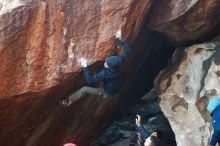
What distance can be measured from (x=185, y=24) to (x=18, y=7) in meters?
4.70

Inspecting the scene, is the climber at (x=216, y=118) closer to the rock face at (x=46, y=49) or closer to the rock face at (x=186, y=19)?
the rock face at (x=46, y=49)

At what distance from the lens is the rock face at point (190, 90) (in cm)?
1068

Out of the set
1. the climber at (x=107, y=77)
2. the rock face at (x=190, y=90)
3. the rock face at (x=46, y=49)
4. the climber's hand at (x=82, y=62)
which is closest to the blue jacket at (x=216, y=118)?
the rock face at (x=190, y=90)

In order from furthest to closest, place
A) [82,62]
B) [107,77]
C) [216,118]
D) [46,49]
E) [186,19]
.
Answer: [186,19] < [107,77] < [82,62] < [46,49] < [216,118]

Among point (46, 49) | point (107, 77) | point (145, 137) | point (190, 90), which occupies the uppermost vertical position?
A: point (46, 49)

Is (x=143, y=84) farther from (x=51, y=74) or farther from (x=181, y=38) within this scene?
(x=51, y=74)

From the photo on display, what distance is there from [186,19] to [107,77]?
2.80 metres

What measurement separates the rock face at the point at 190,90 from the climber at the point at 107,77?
5.49 ft

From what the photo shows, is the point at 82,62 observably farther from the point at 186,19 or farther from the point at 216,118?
the point at 216,118

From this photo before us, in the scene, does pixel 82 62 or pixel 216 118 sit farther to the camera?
pixel 82 62

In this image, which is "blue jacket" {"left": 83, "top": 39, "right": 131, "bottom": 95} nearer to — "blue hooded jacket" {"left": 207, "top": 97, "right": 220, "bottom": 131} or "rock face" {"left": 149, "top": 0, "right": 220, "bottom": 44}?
"rock face" {"left": 149, "top": 0, "right": 220, "bottom": 44}

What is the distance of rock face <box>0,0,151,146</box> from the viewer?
30.7 ft

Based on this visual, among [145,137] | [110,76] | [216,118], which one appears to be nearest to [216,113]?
[216,118]

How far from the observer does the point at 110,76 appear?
10.5 metres
